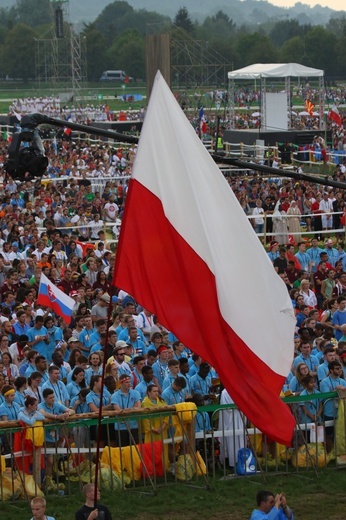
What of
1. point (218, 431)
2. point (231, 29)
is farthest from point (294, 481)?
point (231, 29)

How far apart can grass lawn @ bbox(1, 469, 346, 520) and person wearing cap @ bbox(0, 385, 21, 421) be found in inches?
37.0

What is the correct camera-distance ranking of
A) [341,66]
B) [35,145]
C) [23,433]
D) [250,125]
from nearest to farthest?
[35,145], [23,433], [250,125], [341,66]

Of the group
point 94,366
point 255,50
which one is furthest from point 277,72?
point 255,50

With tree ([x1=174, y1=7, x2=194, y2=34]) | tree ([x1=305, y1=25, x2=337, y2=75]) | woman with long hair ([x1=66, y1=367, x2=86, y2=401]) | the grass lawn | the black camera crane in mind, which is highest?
tree ([x1=174, y1=7, x2=194, y2=34])

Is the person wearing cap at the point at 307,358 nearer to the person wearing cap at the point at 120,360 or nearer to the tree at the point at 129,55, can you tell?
the person wearing cap at the point at 120,360

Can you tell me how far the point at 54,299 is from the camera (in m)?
16.7

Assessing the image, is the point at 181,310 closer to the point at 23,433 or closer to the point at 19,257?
the point at 23,433

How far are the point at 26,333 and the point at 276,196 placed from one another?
15.6m

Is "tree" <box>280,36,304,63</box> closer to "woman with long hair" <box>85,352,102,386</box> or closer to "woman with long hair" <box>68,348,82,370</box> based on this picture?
"woman with long hair" <box>68,348,82,370</box>

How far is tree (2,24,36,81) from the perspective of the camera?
120 m

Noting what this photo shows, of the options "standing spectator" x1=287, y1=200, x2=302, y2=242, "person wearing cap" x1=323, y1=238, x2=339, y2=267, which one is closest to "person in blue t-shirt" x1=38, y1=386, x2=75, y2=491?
"person wearing cap" x1=323, y1=238, x2=339, y2=267

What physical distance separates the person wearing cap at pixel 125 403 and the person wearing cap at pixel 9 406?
999 mm

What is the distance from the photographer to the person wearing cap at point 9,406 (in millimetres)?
12188

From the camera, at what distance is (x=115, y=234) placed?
26172 mm
